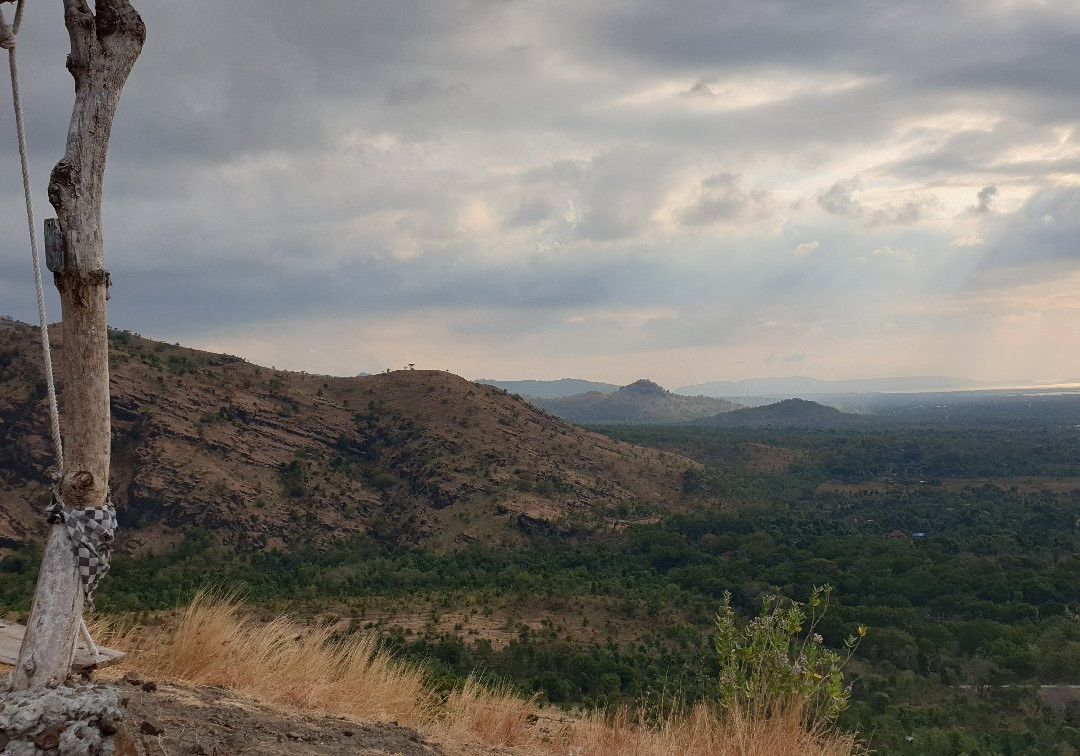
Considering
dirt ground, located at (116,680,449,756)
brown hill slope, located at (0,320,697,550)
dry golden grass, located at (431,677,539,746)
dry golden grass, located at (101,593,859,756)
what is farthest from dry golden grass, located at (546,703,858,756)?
brown hill slope, located at (0,320,697,550)

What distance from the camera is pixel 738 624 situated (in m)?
31.5

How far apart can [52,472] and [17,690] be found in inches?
51.4

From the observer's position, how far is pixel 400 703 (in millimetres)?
6465

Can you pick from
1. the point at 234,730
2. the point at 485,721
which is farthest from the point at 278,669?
the point at 234,730

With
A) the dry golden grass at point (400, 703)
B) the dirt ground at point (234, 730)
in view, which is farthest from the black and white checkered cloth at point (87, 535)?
the dry golden grass at point (400, 703)

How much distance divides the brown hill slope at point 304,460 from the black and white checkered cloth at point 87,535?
1539 inches

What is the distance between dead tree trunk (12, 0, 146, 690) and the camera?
420cm

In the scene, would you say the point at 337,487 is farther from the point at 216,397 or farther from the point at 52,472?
the point at 52,472

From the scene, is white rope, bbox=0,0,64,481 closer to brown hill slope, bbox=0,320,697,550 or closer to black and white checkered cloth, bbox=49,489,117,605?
black and white checkered cloth, bbox=49,489,117,605

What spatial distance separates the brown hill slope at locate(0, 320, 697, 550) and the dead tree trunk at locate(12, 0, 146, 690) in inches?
1542

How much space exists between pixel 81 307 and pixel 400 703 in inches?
166

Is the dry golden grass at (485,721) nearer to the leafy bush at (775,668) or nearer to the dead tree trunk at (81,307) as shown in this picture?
the leafy bush at (775,668)

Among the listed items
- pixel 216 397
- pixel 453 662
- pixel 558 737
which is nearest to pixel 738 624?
pixel 453 662

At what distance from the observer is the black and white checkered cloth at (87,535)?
4.37 m
